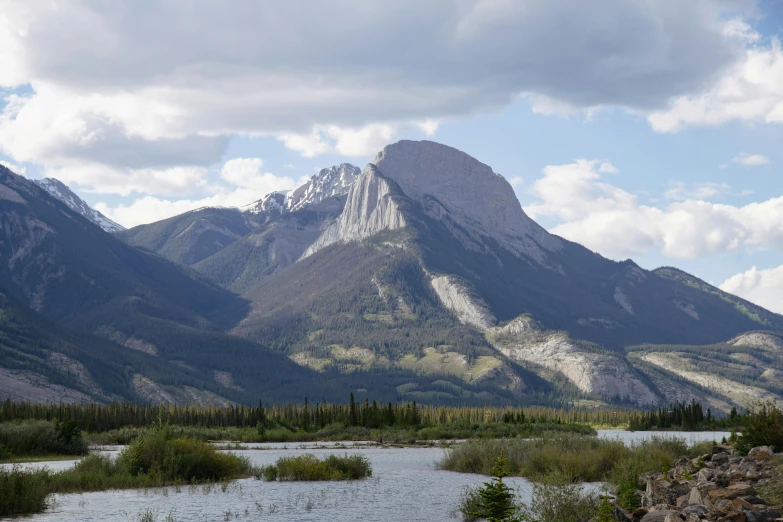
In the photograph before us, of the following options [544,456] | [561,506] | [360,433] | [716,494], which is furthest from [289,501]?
[360,433]

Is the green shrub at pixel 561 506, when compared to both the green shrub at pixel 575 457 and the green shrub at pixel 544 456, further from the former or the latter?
the green shrub at pixel 544 456

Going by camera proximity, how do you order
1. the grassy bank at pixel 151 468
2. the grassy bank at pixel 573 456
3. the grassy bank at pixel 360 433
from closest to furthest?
1. the grassy bank at pixel 151 468
2. the grassy bank at pixel 573 456
3. the grassy bank at pixel 360 433

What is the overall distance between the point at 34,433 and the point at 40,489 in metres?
39.5

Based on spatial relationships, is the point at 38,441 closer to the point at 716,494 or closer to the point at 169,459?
the point at 169,459

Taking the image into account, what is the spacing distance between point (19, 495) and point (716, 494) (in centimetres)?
3707

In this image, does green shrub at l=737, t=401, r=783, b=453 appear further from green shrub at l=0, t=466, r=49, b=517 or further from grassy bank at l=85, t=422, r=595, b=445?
grassy bank at l=85, t=422, r=595, b=445

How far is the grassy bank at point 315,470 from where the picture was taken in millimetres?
74125

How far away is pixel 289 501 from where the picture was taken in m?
59.8

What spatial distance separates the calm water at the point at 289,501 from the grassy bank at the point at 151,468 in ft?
6.68

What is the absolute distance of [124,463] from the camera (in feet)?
226

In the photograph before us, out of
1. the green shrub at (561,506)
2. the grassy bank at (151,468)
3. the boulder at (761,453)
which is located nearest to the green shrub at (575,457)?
the green shrub at (561,506)

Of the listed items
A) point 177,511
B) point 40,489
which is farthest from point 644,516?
point 40,489

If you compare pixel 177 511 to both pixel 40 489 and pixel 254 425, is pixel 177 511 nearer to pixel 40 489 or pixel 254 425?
pixel 40 489

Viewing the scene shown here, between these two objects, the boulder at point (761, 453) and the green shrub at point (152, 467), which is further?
the green shrub at point (152, 467)
